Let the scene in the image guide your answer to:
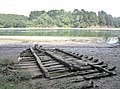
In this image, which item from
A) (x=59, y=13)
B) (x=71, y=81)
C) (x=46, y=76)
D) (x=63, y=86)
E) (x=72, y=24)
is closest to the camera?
(x=63, y=86)

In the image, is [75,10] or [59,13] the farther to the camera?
[75,10]

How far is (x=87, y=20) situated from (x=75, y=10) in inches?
1246

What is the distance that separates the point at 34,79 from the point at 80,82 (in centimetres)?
203

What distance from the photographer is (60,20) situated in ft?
485

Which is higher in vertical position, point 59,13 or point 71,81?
point 59,13

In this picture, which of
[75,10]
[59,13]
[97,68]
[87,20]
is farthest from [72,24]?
[97,68]

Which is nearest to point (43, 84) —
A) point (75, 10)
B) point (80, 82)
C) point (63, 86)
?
point (63, 86)

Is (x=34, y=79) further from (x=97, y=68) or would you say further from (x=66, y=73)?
(x=97, y=68)

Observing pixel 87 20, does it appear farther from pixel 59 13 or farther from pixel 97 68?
pixel 97 68

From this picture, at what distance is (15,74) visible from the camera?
10.8 m

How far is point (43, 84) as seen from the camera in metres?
9.44

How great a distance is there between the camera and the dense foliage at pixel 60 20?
5217 inches

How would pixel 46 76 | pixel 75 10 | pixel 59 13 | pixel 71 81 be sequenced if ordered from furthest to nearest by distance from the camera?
pixel 75 10
pixel 59 13
pixel 46 76
pixel 71 81

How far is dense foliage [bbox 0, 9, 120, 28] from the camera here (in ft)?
435
